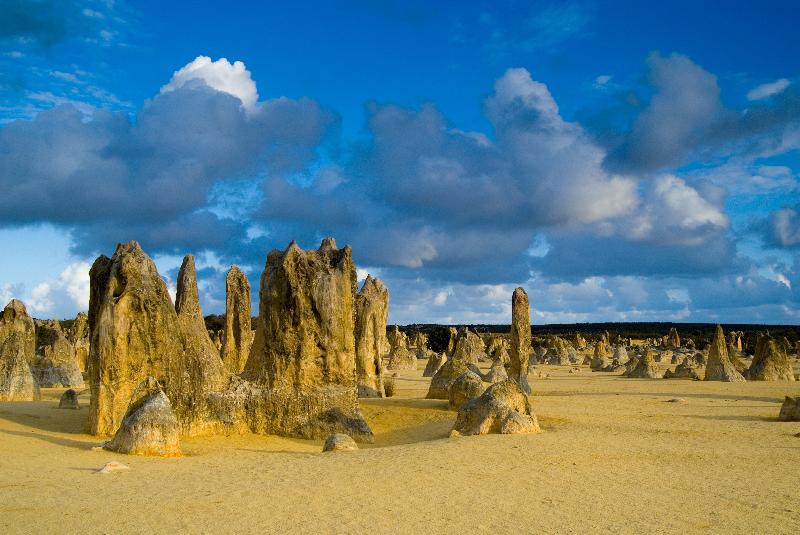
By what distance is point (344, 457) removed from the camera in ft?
35.7

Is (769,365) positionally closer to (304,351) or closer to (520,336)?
(520,336)

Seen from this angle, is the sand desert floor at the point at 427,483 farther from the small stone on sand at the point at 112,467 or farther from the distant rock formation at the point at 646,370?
the distant rock formation at the point at 646,370

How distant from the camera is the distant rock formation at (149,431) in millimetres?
11133

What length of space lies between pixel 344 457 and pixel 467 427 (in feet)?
10.5

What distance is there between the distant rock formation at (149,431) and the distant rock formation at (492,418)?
510cm

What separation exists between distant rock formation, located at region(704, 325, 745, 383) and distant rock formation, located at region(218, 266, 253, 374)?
65.5 ft

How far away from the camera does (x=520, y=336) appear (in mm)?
25484

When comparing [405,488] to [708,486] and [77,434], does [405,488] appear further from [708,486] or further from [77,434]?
[77,434]

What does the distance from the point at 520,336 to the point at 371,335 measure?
560 cm

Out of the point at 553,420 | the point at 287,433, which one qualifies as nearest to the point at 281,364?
the point at 287,433

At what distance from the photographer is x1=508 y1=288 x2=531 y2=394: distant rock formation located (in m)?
25.2

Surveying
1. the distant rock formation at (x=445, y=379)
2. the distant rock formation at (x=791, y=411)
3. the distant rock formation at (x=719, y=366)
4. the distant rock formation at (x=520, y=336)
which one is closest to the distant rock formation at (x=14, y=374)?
the distant rock formation at (x=445, y=379)

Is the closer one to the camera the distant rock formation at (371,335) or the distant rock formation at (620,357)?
the distant rock formation at (371,335)

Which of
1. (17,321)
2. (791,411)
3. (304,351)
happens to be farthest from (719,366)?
(17,321)
